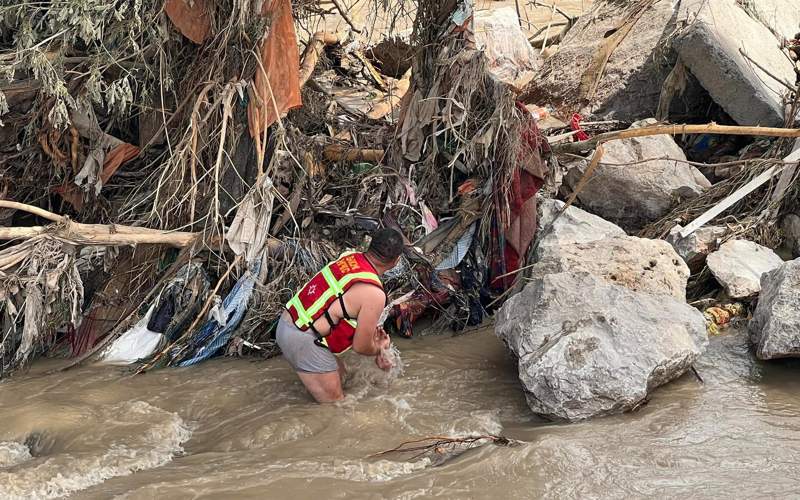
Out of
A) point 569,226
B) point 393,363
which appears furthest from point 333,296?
point 569,226

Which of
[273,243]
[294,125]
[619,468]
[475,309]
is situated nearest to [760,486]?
[619,468]

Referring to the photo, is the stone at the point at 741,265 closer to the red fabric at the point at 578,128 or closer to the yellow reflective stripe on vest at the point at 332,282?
the red fabric at the point at 578,128

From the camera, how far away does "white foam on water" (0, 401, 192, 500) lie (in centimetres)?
374

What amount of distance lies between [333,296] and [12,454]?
1.91 meters

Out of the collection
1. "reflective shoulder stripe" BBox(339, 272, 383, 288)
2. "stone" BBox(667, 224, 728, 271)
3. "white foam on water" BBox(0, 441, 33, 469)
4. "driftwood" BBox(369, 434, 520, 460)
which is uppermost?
"reflective shoulder stripe" BBox(339, 272, 383, 288)

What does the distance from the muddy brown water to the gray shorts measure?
0.25 m

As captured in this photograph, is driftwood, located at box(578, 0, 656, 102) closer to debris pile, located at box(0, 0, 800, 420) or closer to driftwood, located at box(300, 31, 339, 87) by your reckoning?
debris pile, located at box(0, 0, 800, 420)

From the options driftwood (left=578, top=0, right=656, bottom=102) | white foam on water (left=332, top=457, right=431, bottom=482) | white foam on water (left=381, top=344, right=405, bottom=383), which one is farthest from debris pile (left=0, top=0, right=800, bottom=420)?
driftwood (left=578, top=0, right=656, bottom=102)

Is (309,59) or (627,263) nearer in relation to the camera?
(627,263)

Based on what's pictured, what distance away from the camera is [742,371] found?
4887 mm

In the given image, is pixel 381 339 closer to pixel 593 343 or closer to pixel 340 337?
pixel 340 337

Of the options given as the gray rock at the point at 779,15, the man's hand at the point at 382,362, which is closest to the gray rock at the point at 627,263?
the man's hand at the point at 382,362

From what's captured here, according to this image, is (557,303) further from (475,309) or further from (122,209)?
(122,209)

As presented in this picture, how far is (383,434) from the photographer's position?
4.37m
